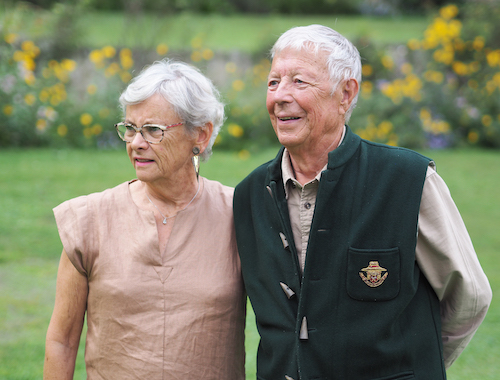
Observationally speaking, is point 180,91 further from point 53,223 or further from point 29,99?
point 29,99

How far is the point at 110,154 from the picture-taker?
8219 millimetres

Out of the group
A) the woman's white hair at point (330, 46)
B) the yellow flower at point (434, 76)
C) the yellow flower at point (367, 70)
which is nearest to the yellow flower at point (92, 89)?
the yellow flower at point (367, 70)

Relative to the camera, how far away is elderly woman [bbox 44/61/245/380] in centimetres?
231

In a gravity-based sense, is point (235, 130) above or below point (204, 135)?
→ above

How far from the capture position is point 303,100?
2.18 m

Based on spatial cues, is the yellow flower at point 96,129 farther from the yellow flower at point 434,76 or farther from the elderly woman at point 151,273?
the elderly woman at point 151,273

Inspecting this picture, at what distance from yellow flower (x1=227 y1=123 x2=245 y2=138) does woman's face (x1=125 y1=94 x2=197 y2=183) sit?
6.28m

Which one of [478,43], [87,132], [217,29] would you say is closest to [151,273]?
[87,132]

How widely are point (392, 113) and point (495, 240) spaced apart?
3.78m

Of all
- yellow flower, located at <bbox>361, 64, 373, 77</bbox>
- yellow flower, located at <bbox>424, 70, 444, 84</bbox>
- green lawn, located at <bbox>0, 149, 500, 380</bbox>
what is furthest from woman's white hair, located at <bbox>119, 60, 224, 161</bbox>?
yellow flower, located at <bbox>361, 64, 373, 77</bbox>

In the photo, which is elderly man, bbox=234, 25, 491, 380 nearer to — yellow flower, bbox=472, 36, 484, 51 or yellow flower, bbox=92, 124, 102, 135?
yellow flower, bbox=92, 124, 102, 135

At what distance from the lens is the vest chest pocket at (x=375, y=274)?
6.87 ft

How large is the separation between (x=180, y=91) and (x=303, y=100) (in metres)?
0.54

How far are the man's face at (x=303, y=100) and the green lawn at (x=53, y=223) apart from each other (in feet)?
7.53
